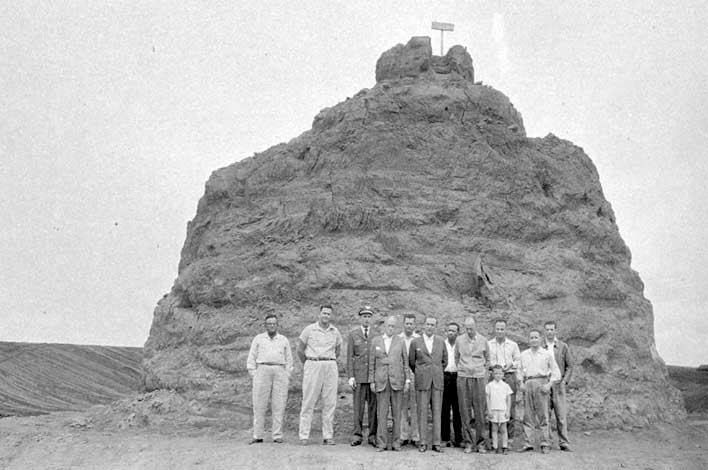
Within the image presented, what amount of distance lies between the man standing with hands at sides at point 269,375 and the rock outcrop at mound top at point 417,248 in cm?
121

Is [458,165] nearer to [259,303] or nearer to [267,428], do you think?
[259,303]

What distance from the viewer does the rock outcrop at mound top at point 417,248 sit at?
11484mm

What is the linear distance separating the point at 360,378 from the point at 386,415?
58 centimetres

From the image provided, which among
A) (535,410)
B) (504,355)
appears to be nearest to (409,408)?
(504,355)

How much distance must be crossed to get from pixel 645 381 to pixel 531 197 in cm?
370

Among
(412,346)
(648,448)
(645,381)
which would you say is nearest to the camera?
(412,346)

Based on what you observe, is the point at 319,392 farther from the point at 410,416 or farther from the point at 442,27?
the point at 442,27

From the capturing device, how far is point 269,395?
964cm

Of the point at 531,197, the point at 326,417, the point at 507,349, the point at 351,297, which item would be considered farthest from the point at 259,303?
the point at 531,197

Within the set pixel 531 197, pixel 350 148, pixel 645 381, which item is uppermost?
pixel 350 148

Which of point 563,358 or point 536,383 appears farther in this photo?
point 563,358

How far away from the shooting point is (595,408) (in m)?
11.0

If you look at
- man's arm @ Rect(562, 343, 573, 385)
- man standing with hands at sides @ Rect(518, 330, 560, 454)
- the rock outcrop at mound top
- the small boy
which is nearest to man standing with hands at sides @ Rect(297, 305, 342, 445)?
the rock outcrop at mound top

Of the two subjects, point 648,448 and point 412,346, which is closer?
point 412,346
